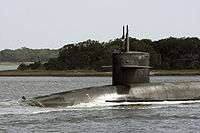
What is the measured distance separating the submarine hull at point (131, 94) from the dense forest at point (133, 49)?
65.3m

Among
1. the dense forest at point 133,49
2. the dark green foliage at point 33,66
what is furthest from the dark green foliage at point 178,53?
the dark green foliage at point 33,66

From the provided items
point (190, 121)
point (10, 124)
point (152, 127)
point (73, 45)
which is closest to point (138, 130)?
point (152, 127)

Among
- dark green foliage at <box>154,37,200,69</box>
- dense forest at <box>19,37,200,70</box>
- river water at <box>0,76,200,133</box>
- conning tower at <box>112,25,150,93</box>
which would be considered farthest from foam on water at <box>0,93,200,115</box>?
dark green foliage at <box>154,37,200,69</box>

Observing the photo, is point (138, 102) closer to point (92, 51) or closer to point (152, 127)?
point (152, 127)

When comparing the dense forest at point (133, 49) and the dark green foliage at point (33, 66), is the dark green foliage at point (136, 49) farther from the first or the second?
the dark green foliage at point (33, 66)

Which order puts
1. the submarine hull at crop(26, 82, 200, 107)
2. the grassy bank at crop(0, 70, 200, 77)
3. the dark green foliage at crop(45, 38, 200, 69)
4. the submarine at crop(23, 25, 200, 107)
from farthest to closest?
the dark green foliage at crop(45, 38, 200, 69)
the grassy bank at crop(0, 70, 200, 77)
the submarine at crop(23, 25, 200, 107)
the submarine hull at crop(26, 82, 200, 107)

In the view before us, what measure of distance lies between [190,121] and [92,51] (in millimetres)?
104003

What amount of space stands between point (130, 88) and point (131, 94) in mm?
482

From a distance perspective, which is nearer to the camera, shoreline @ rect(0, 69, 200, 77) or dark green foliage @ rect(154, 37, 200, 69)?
shoreline @ rect(0, 69, 200, 77)

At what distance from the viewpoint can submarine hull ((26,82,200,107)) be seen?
91.7 ft

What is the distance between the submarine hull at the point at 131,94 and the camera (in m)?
27.9

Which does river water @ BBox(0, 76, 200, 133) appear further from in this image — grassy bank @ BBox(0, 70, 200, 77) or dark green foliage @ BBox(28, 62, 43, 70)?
dark green foliage @ BBox(28, 62, 43, 70)

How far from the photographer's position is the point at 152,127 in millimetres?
22406

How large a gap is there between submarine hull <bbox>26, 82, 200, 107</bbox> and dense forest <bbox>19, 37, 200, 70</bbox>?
6530cm
